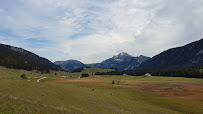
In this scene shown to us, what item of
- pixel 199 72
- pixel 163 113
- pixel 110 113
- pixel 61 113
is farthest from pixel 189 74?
pixel 61 113

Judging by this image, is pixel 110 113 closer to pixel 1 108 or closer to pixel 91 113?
pixel 91 113

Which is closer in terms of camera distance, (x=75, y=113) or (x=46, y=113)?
(x=46, y=113)

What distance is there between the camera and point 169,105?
5131cm

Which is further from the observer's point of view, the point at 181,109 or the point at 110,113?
the point at 181,109

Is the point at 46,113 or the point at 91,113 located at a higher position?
the point at 46,113

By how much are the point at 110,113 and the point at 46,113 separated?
1545 centimetres

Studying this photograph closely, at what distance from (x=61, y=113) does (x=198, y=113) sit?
40.8 meters

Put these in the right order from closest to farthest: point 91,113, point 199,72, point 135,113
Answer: point 91,113 → point 135,113 → point 199,72

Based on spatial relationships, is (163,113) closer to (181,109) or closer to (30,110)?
(181,109)

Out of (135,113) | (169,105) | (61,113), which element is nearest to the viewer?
(61,113)

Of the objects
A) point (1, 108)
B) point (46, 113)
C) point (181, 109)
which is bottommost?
point (181, 109)

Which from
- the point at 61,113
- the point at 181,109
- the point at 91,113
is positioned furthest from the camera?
the point at 181,109

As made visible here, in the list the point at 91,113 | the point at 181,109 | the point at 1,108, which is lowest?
the point at 181,109

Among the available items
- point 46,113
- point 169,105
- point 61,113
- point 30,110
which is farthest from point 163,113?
point 30,110
